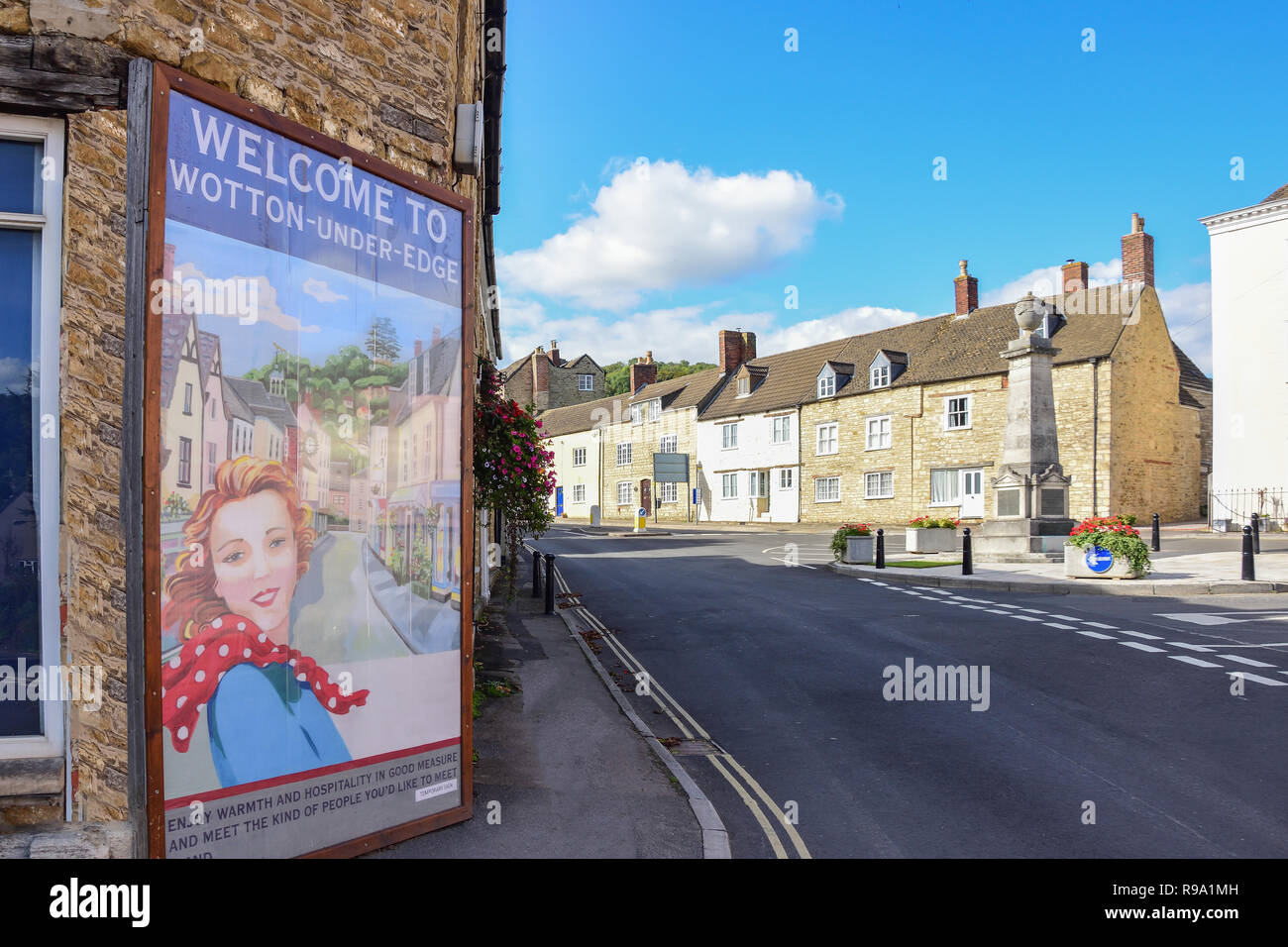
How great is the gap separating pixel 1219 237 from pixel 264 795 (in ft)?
122

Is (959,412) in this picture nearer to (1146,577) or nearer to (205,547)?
(1146,577)

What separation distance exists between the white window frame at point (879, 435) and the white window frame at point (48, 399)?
36967 mm

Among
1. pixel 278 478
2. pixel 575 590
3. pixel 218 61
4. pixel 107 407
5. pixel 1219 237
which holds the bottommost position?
pixel 575 590

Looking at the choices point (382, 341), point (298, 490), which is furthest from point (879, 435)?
point (298, 490)

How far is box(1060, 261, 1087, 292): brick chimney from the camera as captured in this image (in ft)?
112

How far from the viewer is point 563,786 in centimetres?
546

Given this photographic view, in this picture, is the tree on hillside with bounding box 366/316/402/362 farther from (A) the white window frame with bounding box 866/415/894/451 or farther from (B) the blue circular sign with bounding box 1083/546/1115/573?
(A) the white window frame with bounding box 866/415/894/451

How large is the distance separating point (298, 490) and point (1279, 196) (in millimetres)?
36957

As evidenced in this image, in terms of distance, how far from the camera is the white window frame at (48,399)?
12.8 feet

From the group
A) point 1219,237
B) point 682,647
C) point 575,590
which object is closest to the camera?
point 682,647

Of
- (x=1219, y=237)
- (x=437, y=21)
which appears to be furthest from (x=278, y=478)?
(x=1219, y=237)
